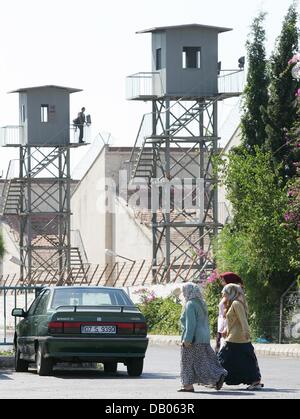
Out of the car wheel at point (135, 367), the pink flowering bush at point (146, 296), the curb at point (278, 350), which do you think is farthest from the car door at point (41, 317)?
the pink flowering bush at point (146, 296)

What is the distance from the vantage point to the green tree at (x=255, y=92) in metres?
48.2

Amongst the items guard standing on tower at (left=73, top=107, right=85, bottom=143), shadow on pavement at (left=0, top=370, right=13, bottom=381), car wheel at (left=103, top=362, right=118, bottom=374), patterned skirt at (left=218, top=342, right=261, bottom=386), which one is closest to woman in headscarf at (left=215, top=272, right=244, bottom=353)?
patterned skirt at (left=218, top=342, right=261, bottom=386)

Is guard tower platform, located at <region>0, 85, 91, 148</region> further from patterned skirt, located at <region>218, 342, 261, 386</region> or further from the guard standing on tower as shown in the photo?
patterned skirt, located at <region>218, 342, 261, 386</region>

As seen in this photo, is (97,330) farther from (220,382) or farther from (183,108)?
(183,108)

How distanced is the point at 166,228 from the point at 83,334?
38.7 m

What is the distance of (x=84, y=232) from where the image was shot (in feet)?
275

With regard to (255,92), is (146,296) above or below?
below

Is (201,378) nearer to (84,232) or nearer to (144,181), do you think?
(144,181)

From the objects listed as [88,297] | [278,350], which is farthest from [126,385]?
[278,350]

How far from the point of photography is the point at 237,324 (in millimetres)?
22609

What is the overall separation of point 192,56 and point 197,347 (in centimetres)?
4447

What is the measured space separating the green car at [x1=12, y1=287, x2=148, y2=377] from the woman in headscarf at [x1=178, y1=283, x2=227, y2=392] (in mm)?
3215

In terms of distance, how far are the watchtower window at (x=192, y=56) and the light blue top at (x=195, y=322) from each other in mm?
43738
